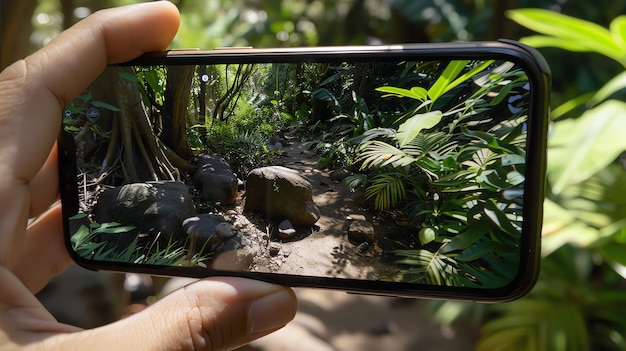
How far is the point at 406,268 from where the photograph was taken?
0.58 meters

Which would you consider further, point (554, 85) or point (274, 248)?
point (554, 85)

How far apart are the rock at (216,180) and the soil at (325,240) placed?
1.0 inches

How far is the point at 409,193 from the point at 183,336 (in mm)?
315

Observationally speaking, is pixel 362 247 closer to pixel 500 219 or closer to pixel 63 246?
pixel 500 219

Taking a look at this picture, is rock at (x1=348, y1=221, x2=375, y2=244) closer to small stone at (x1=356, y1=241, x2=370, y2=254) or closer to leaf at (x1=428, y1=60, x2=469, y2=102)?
small stone at (x1=356, y1=241, x2=370, y2=254)

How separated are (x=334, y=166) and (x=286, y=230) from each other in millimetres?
104

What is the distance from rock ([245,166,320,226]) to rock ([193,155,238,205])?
2cm

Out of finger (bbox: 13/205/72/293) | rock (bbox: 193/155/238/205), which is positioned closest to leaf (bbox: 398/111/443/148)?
rock (bbox: 193/155/238/205)

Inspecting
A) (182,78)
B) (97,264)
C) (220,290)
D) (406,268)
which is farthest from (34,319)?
(406,268)

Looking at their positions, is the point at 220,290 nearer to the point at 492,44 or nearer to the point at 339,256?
the point at 339,256

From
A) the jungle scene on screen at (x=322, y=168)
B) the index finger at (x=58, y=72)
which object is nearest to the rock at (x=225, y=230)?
the jungle scene on screen at (x=322, y=168)

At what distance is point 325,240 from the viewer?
1.96 ft

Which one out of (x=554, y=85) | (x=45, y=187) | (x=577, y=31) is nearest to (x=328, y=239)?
(x=45, y=187)

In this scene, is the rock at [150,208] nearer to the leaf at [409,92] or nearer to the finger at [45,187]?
the finger at [45,187]
